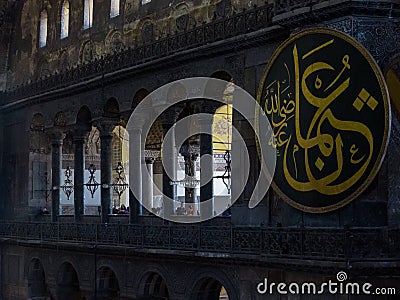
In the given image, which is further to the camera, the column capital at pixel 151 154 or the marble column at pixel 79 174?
the column capital at pixel 151 154

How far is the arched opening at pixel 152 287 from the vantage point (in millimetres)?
15675

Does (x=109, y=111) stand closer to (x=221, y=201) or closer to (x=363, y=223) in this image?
(x=221, y=201)

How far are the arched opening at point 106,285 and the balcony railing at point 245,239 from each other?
31.5 inches

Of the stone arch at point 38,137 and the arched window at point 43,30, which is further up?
the arched window at point 43,30

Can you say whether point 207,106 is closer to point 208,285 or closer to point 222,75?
point 222,75

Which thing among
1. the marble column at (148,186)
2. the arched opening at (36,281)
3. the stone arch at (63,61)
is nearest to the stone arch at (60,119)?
the stone arch at (63,61)

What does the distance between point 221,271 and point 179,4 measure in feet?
16.8

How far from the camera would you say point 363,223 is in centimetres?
1101

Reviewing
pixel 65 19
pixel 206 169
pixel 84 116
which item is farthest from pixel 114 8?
pixel 206 169

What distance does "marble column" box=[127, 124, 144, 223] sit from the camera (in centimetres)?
1622

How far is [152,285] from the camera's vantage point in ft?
52.1

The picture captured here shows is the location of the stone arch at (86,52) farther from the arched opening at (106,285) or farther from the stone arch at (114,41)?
the arched opening at (106,285)
